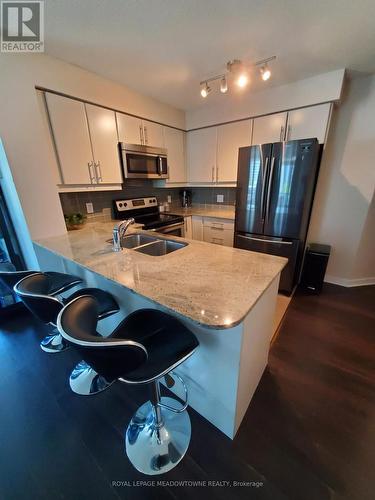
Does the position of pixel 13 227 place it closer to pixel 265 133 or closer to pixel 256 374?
pixel 256 374

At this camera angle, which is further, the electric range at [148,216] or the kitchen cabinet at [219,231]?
the kitchen cabinet at [219,231]

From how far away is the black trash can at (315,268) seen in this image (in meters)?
2.53

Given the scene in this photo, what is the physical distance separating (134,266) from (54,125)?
1694 mm

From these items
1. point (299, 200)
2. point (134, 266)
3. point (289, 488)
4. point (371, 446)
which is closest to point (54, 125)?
point (134, 266)

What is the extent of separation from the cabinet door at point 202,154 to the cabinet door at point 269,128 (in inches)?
25.5

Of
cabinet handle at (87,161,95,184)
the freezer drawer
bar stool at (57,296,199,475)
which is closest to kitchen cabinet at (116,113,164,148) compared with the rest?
cabinet handle at (87,161,95,184)

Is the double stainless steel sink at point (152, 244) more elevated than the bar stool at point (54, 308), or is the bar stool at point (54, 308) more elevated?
the double stainless steel sink at point (152, 244)

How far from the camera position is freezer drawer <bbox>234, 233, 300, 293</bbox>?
239 cm

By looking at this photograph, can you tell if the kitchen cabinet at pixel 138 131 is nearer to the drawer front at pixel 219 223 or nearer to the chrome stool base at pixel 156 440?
the drawer front at pixel 219 223

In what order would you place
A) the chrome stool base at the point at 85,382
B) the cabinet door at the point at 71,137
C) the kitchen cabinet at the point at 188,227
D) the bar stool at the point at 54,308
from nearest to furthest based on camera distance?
the bar stool at the point at 54,308, the chrome stool base at the point at 85,382, the cabinet door at the point at 71,137, the kitchen cabinet at the point at 188,227

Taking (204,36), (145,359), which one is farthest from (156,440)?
(204,36)

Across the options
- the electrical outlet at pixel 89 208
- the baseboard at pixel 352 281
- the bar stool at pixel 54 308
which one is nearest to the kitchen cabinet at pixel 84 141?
the electrical outlet at pixel 89 208

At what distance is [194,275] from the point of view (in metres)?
1.11

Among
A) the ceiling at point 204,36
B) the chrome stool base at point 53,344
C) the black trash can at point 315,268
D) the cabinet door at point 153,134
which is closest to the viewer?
the ceiling at point 204,36
